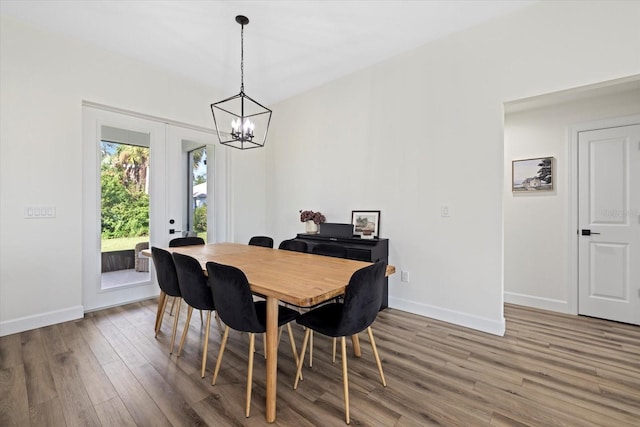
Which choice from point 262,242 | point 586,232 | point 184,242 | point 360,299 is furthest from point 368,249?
point 586,232

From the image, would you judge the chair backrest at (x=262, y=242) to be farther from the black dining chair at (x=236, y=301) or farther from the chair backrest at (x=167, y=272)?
the black dining chair at (x=236, y=301)

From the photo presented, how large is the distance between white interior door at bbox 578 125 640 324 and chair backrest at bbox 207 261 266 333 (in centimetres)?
353

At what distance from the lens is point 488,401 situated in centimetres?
174

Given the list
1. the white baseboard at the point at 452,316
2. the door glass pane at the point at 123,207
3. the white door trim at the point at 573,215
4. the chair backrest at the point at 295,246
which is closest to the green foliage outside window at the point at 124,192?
the door glass pane at the point at 123,207

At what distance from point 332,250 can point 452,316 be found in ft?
4.73

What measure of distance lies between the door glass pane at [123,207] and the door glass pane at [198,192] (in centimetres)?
58

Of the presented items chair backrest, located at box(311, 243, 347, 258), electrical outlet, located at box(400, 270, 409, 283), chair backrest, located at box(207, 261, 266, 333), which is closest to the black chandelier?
chair backrest, located at box(311, 243, 347, 258)

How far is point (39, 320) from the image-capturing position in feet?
9.27

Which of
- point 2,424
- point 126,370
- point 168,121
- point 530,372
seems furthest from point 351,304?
point 168,121

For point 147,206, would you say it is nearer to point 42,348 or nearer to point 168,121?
point 168,121

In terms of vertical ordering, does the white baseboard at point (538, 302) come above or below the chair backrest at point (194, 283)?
below

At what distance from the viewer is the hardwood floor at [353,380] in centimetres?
161

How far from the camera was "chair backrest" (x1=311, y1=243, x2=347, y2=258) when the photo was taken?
107 inches

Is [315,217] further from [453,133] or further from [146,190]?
[146,190]
